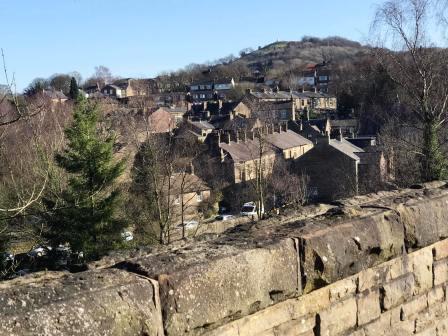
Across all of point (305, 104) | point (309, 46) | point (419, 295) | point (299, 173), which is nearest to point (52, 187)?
point (419, 295)

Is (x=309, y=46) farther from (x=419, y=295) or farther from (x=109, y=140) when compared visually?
(x=419, y=295)

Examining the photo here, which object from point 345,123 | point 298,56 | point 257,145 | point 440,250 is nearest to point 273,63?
point 298,56

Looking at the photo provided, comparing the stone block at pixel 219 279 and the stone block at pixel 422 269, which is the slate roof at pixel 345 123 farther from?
the stone block at pixel 219 279

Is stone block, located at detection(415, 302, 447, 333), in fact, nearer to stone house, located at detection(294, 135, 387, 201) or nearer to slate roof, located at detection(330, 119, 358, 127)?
stone house, located at detection(294, 135, 387, 201)

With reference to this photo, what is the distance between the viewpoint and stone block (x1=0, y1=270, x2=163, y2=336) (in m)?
2.09

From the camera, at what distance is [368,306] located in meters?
3.62

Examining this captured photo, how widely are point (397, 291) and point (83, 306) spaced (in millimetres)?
2543

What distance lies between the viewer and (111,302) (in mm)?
2328

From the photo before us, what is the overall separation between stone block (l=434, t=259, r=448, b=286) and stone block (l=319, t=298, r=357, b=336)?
115cm

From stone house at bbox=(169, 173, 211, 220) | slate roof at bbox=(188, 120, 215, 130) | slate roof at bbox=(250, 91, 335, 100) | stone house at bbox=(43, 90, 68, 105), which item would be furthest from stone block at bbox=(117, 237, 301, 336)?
slate roof at bbox=(250, 91, 335, 100)

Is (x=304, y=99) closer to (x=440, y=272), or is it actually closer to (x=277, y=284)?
(x=440, y=272)

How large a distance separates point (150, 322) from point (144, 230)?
19.0 metres

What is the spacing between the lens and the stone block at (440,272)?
430 centimetres

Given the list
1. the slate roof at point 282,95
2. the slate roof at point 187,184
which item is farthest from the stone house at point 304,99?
the slate roof at point 187,184
